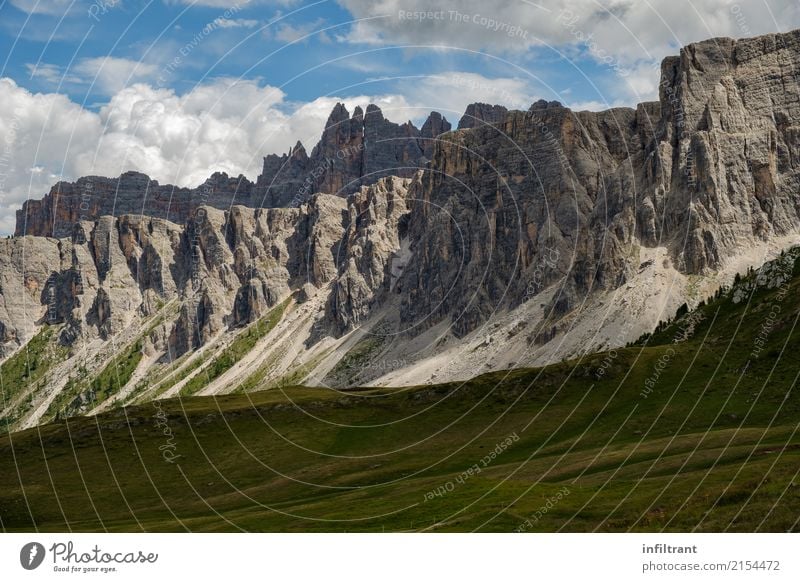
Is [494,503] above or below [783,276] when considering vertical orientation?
below

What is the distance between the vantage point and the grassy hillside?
2938 inches

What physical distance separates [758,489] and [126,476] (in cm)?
10204

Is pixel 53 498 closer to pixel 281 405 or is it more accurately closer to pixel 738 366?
pixel 281 405

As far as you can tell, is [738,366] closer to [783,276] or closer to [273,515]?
[783,276]

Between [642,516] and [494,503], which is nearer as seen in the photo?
[642,516]

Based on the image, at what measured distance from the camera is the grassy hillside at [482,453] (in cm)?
7462

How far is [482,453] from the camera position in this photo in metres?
138
